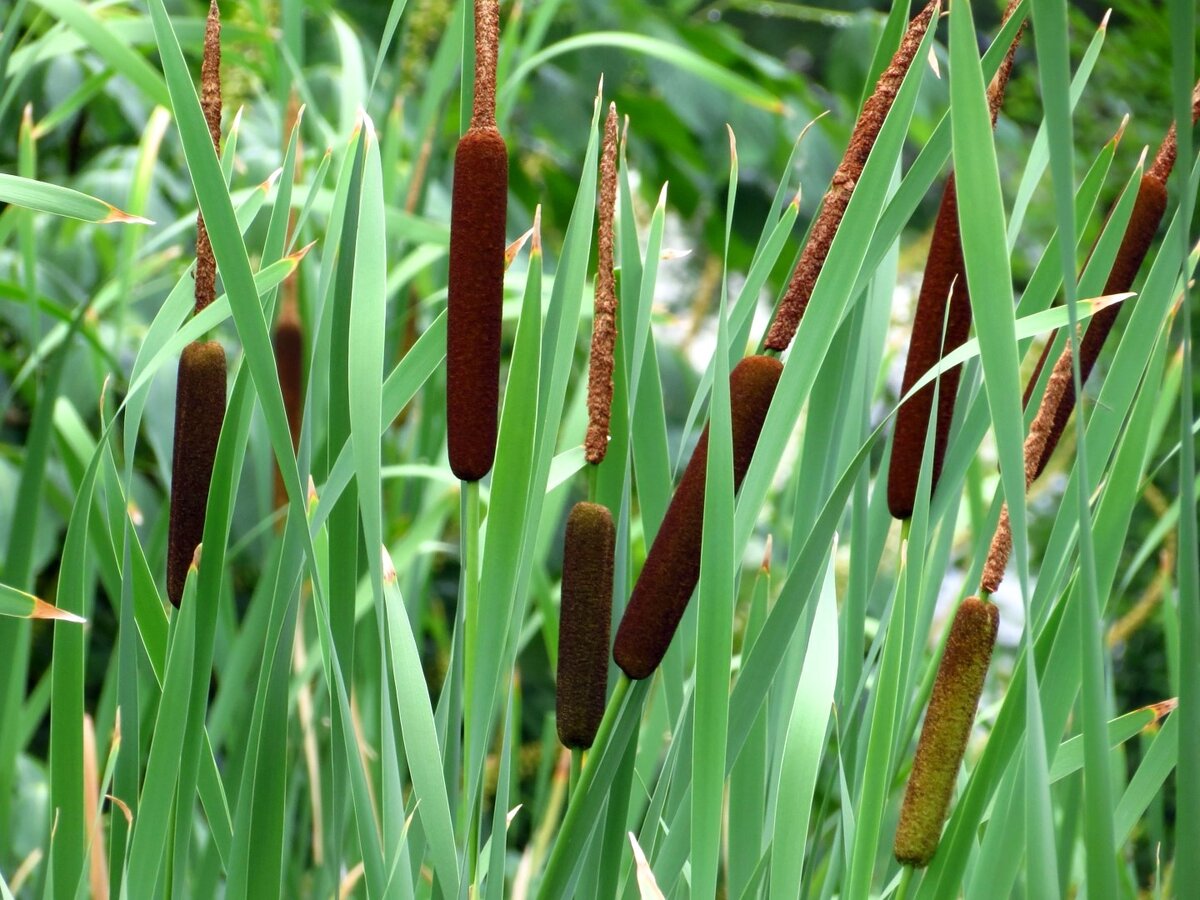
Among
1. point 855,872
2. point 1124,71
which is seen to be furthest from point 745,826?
point 1124,71

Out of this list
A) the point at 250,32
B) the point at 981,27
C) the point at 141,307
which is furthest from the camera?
the point at 981,27

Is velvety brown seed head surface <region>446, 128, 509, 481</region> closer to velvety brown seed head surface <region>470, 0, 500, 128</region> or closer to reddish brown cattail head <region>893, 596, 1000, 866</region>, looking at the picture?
velvety brown seed head surface <region>470, 0, 500, 128</region>

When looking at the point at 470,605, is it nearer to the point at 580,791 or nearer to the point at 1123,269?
the point at 580,791

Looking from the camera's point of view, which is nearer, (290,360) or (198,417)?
(198,417)

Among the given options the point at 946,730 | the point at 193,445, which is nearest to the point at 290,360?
the point at 193,445

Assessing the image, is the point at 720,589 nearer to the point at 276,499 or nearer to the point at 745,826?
the point at 745,826

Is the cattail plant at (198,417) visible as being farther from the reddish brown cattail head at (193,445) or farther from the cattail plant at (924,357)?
the cattail plant at (924,357)
